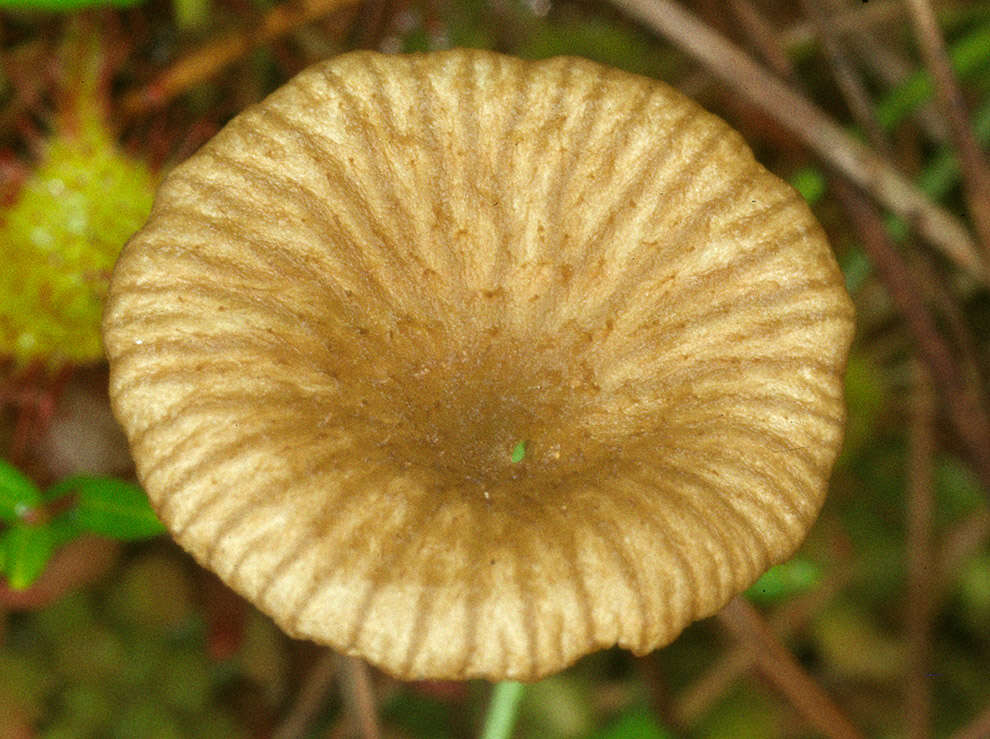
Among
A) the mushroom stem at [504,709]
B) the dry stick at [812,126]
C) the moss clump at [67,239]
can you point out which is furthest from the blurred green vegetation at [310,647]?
the mushroom stem at [504,709]

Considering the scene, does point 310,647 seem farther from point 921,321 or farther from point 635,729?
point 921,321

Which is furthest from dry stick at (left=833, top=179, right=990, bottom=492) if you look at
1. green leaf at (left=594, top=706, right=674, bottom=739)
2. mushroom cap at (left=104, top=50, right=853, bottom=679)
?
green leaf at (left=594, top=706, right=674, bottom=739)

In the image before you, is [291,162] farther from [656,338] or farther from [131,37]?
[131,37]

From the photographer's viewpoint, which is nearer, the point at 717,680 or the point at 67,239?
the point at 67,239

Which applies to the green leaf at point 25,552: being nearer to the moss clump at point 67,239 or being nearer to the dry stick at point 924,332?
the moss clump at point 67,239

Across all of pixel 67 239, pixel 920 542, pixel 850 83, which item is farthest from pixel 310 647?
pixel 850 83

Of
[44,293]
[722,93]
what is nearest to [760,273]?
[722,93]

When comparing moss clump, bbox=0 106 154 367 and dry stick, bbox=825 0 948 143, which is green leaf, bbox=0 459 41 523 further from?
dry stick, bbox=825 0 948 143
